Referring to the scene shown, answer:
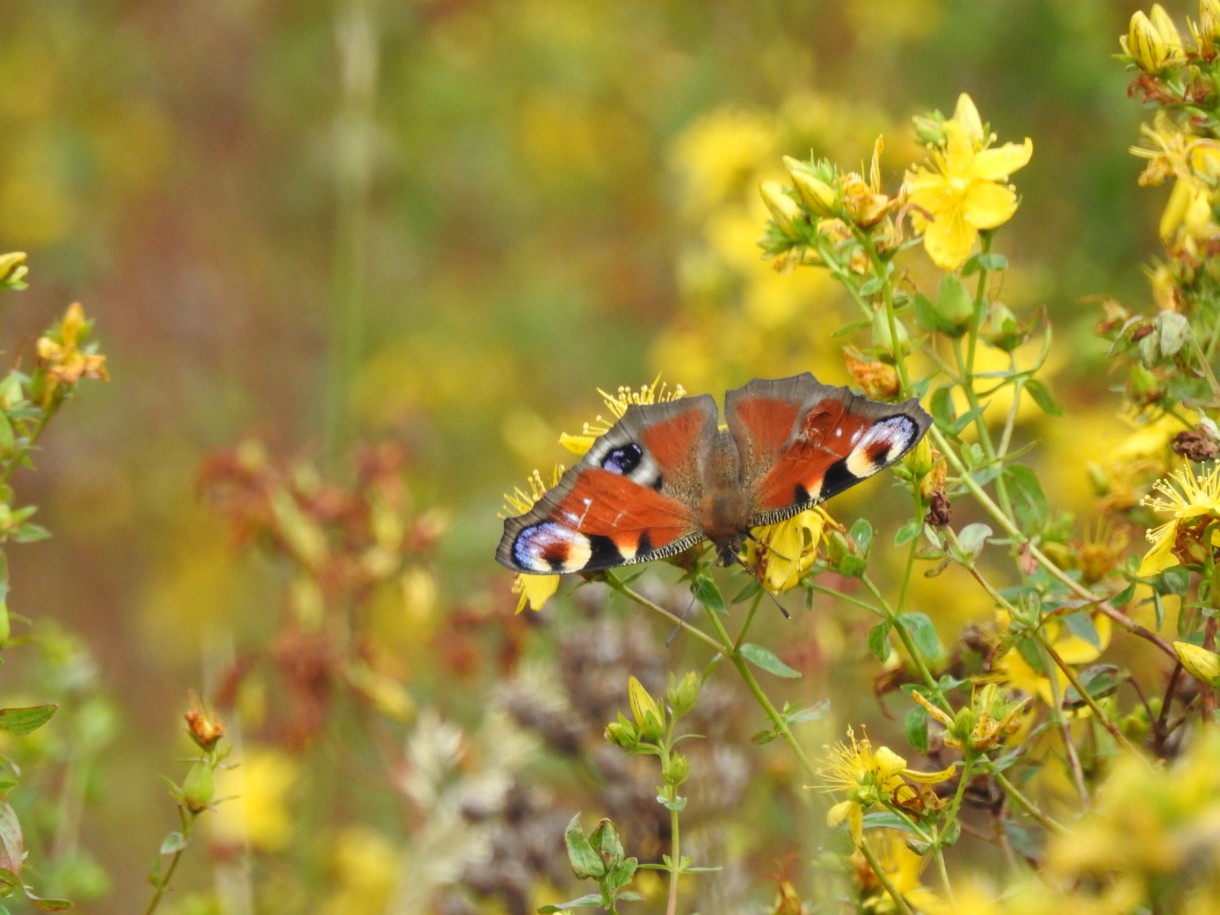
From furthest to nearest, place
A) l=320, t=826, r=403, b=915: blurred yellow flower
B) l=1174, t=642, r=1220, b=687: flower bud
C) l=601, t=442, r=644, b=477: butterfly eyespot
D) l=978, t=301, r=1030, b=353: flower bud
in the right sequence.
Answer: l=320, t=826, r=403, b=915: blurred yellow flower
l=601, t=442, r=644, b=477: butterfly eyespot
l=978, t=301, r=1030, b=353: flower bud
l=1174, t=642, r=1220, b=687: flower bud

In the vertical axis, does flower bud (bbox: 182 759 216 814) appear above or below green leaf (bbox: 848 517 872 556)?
below

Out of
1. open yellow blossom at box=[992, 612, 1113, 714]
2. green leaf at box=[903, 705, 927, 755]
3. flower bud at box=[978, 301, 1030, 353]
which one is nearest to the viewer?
green leaf at box=[903, 705, 927, 755]

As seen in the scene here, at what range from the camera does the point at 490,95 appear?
498 centimetres

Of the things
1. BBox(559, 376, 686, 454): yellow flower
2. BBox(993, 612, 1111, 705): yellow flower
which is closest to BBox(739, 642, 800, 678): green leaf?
BBox(993, 612, 1111, 705): yellow flower

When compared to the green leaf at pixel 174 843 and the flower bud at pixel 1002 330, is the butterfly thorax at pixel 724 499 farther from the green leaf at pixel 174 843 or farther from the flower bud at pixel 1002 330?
the green leaf at pixel 174 843

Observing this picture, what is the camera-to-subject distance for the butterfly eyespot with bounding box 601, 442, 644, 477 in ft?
5.02

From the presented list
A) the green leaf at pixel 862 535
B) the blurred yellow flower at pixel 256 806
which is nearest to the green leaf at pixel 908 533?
the green leaf at pixel 862 535

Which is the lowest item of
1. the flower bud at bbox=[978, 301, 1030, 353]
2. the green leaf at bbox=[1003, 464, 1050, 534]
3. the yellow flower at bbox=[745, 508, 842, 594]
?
the yellow flower at bbox=[745, 508, 842, 594]

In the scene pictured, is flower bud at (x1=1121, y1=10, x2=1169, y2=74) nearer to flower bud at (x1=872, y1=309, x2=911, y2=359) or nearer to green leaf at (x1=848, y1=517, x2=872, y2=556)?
flower bud at (x1=872, y1=309, x2=911, y2=359)

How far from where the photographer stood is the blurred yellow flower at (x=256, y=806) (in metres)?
2.20

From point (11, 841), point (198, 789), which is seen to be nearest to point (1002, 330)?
point (198, 789)

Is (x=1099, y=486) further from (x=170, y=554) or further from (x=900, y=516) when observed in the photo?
(x=170, y=554)

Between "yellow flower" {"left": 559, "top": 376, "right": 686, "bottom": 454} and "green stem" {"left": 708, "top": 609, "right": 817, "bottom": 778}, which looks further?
"yellow flower" {"left": 559, "top": 376, "right": 686, "bottom": 454}

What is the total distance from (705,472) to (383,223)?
339 cm
